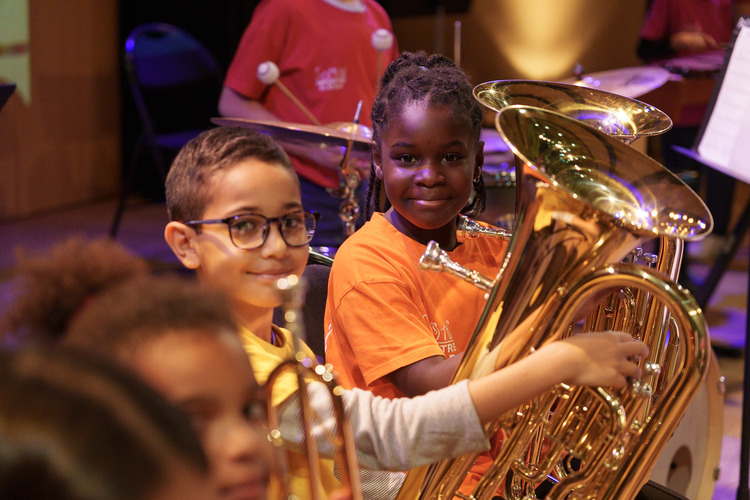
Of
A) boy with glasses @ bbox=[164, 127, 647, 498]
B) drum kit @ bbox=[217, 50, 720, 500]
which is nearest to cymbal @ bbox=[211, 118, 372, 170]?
drum kit @ bbox=[217, 50, 720, 500]

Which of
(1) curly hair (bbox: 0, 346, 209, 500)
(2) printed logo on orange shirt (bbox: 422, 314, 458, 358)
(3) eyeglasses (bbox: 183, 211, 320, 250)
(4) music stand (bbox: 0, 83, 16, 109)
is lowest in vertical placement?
(2) printed logo on orange shirt (bbox: 422, 314, 458, 358)

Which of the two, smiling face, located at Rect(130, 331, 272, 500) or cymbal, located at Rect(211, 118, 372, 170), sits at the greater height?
smiling face, located at Rect(130, 331, 272, 500)

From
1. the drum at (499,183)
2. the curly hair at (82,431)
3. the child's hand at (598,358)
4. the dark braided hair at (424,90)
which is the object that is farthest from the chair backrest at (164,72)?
the curly hair at (82,431)

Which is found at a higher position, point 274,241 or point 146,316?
point 146,316

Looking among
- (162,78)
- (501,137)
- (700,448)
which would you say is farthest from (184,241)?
(162,78)

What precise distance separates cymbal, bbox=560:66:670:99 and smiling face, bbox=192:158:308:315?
1726mm

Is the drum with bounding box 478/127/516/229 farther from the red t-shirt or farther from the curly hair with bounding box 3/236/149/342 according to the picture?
the curly hair with bounding box 3/236/149/342

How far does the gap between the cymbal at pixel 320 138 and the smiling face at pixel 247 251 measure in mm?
573

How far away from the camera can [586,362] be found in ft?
2.61

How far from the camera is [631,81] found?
257 centimetres

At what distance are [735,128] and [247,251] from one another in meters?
1.30

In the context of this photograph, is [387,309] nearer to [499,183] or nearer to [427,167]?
[427,167]

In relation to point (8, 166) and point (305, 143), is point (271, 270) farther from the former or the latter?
point (8, 166)

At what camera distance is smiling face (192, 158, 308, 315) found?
3.04ft
